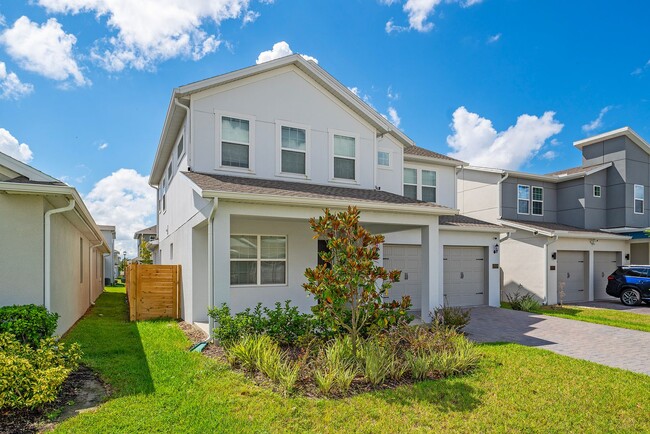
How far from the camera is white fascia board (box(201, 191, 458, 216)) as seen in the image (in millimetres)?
7646

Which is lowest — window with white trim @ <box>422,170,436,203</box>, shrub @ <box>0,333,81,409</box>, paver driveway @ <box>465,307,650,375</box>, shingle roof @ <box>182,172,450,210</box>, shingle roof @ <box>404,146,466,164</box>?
paver driveway @ <box>465,307,650,375</box>

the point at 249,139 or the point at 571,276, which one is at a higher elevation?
the point at 249,139

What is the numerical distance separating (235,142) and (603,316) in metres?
13.9

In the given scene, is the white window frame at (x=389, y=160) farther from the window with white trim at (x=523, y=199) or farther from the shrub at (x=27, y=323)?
the shrub at (x=27, y=323)

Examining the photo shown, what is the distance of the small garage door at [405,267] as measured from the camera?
1309 centimetres

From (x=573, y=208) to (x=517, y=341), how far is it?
13.6 m

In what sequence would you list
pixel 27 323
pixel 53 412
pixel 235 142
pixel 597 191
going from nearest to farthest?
pixel 53 412
pixel 27 323
pixel 235 142
pixel 597 191

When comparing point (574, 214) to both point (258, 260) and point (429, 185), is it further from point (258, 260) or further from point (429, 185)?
point (258, 260)

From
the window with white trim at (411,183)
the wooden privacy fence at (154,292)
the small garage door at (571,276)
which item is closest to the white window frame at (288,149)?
the wooden privacy fence at (154,292)

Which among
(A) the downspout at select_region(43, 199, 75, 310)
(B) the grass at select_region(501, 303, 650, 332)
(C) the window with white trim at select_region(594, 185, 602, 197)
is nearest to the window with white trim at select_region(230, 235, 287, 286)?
(A) the downspout at select_region(43, 199, 75, 310)

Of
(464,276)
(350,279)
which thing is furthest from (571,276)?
(350,279)

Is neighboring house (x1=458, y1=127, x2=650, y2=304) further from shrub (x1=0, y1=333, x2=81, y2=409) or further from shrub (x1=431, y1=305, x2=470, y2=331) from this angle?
shrub (x1=0, y1=333, x2=81, y2=409)

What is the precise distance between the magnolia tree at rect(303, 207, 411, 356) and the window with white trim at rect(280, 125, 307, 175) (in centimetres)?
467

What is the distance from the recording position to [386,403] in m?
5.19
